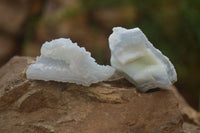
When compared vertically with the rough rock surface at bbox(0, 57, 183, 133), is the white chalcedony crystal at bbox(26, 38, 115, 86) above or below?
above

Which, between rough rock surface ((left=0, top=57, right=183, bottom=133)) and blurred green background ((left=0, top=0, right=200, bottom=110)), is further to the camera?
blurred green background ((left=0, top=0, right=200, bottom=110))

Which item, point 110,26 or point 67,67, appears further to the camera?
point 110,26

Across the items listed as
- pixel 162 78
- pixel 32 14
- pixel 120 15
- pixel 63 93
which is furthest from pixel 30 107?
pixel 32 14

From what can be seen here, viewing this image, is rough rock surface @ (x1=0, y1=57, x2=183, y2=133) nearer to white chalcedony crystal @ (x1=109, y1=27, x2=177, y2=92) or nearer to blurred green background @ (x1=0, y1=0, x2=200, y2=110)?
white chalcedony crystal @ (x1=109, y1=27, x2=177, y2=92)

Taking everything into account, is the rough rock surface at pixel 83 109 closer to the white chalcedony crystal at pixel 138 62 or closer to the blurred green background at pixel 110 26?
the white chalcedony crystal at pixel 138 62

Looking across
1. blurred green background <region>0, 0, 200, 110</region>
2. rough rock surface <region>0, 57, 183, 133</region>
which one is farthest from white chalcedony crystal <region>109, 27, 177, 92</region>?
blurred green background <region>0, 0, 200, 110</region>

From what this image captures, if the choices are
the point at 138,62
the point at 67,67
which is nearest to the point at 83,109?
the point at 67,67

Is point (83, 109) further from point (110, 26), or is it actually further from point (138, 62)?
point (110, 26)
